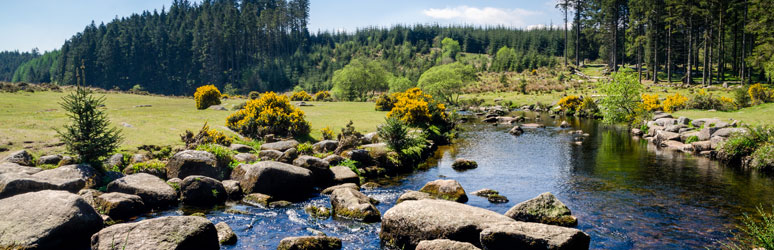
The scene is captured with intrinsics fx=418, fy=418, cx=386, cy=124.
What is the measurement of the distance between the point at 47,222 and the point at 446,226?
12.1m

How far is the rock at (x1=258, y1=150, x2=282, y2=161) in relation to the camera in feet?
80.3

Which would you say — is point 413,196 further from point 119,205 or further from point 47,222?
point 47,222

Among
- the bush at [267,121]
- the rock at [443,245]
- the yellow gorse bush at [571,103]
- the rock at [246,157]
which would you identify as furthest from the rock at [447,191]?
the yellow gorse bush at [571,103]

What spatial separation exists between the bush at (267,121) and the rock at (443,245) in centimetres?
2082

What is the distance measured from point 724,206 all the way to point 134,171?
26.4m

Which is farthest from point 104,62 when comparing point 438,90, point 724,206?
point 724,206

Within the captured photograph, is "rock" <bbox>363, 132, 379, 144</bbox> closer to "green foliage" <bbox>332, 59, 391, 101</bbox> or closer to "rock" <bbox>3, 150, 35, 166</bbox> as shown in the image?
"rock" <bbox>3, 150, 35, 166</bbox>

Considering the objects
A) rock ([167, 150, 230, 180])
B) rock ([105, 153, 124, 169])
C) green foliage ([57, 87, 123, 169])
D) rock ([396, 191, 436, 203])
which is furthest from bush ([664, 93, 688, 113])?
green foliage ([57, 87, 123, 169])

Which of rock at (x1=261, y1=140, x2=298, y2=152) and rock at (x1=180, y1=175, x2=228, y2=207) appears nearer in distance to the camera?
rock at (x1=180, y1=175, x2=228, y2=207)

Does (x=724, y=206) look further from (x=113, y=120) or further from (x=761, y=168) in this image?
(x=113, y=120)

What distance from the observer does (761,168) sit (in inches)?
915

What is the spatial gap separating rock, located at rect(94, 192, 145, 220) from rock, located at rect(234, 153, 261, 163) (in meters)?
6.50

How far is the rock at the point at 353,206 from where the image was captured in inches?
628

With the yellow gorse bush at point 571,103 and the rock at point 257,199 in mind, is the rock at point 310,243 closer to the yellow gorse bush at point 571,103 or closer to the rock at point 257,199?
the rock at point 257,199
